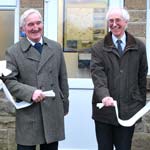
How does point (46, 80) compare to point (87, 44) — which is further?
point (87, 44)

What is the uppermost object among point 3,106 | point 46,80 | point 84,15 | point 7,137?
point 84,15

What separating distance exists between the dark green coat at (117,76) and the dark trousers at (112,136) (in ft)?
0.24

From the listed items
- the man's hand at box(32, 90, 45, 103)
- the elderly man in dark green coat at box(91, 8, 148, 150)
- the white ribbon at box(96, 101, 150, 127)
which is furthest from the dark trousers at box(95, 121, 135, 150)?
the man's hand at box(32, 90, 45, 103)

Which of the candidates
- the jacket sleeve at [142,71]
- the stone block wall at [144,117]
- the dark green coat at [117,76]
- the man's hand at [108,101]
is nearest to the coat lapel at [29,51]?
the dark green coat at [117,76]

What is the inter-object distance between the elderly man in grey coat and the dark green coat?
1.15 feet

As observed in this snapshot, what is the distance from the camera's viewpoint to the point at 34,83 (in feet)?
13.5

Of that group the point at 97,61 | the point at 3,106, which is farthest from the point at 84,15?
the point at 97,61

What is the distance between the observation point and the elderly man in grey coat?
161 inches

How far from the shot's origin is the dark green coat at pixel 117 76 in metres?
4.17

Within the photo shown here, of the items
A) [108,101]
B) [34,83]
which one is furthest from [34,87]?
[108,101]

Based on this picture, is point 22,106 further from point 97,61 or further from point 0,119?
Answer: point 0,119

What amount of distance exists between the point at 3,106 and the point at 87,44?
1.24 m

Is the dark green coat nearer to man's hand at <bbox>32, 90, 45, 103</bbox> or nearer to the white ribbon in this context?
the white ribbon

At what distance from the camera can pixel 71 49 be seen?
603cm
